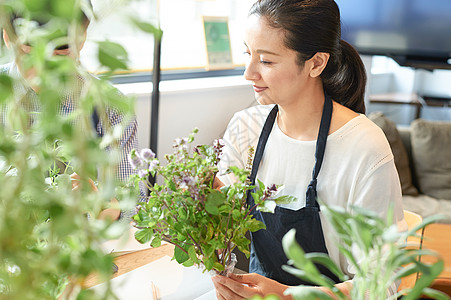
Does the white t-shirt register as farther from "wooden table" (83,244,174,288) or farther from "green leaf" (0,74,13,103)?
"green leaf" (0,74,13,103)

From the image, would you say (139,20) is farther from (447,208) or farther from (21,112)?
(447,208)

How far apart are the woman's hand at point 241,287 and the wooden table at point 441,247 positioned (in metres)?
0.87

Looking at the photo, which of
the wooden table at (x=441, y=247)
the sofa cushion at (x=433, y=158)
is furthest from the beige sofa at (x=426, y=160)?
the wooden table at (x=441, y=247)

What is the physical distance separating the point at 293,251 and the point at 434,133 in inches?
133

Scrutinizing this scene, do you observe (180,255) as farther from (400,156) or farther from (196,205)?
(400,156)

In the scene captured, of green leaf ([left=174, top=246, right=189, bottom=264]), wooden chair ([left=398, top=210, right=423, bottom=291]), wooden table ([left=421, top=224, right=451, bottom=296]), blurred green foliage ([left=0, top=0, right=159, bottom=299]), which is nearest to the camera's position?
blurred green foliage ([left=0, top=0, right=159, bottom=299])

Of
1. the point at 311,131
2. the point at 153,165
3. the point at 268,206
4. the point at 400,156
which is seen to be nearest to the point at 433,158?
the point at 400,156

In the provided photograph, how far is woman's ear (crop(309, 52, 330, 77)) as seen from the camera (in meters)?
1.52

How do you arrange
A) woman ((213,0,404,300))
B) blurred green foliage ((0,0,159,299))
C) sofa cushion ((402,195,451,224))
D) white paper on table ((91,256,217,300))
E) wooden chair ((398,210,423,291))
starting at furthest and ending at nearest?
sofa cushion ((402,195,451,224))
wooden chair ((398,210,423,291))
woman ((213,0,404,300))
white paper on table ((91,256,217,300))
blurred green foliage ((0,0,159,299))

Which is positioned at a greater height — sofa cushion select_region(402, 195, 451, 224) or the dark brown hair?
the dark brown hair

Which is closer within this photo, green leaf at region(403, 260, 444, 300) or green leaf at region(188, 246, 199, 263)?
green leaf at region(403, 260, 444, 300)

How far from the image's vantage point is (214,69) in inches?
162

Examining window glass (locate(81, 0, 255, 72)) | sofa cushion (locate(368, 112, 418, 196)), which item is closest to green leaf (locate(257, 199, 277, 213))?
window glass (locate(81, 0, 255, 72))

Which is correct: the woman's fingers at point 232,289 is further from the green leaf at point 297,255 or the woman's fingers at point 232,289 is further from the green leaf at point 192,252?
the green leaf at point 297,255
